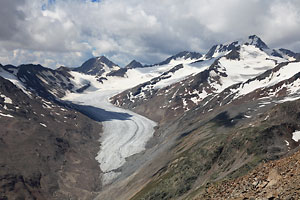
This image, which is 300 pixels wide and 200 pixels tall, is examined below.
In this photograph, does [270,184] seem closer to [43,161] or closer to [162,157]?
[162,157]

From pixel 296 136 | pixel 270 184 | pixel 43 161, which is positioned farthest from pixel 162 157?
pixel 270 184

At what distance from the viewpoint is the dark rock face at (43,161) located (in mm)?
122544

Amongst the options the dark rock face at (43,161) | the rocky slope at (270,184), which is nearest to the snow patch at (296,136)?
the rocky slope at (270,184)

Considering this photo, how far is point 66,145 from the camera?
174 meters

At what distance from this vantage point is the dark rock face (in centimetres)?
12254

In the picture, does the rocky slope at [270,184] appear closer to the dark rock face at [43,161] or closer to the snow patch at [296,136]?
the snow patch at [296,136]

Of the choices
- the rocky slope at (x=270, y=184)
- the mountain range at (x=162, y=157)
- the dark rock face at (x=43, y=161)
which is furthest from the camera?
the dark rock face at (x=43, y=161)

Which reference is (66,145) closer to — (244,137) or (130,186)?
(130,186)

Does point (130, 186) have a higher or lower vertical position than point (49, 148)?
lower

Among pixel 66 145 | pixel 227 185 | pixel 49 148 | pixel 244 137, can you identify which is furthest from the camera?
pixel 66 145

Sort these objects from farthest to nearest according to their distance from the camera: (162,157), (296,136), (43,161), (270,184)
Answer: (43,161) < (162,157) < (296,136) < (270,184)

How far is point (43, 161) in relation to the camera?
14512 cm

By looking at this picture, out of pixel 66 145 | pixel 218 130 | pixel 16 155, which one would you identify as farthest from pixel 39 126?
pixel 218 130

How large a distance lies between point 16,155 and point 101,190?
48.2 metres
